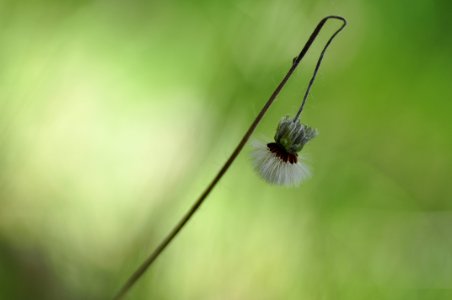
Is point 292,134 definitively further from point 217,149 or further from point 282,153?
point 217,149

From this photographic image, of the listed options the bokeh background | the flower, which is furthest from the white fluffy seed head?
the bokeh background

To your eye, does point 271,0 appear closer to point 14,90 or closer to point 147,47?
point 147,47

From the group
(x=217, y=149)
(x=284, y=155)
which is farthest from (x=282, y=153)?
(x=217, y=149)

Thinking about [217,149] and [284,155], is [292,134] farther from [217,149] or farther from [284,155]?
[217,149]

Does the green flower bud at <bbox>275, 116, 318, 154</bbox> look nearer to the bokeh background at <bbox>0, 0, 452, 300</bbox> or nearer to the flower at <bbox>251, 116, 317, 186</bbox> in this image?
the flower at <bbox>251, 116, 317, 186</bbox>

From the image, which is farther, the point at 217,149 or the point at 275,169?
the point at 217,149

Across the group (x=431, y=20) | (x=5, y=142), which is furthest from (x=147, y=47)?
(x=431, y=20)

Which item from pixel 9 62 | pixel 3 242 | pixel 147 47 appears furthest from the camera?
pixel 147 47

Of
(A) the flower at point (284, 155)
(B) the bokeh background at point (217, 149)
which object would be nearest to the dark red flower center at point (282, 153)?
(A) the flower at point (284, 155)
